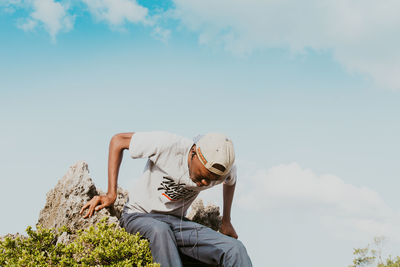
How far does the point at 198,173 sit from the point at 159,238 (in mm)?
1004

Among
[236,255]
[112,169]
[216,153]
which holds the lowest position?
[236,255]

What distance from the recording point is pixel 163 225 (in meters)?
5.00

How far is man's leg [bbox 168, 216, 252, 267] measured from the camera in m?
5.05

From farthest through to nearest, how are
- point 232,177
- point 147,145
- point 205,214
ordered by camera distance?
point 205,214, point 232,177, point 147,145

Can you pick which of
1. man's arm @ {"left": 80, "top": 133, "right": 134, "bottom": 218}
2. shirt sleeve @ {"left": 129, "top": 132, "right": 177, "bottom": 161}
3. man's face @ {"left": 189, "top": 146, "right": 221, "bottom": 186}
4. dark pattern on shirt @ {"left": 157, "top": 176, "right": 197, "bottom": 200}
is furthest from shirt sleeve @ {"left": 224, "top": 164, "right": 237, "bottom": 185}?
man's arm @ {"left": 80, "top": 133, "right": 134, "bottom": 218}

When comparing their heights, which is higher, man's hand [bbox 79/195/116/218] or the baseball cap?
the baseball cap

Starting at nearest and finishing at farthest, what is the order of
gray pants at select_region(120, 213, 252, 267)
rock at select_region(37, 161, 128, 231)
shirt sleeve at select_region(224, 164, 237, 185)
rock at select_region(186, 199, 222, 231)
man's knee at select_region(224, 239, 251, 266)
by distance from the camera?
gray pants at select_region(120, 213, 252, 267) → man's knee at select_region(224, 239, 251, 266) → rock at select_region(37, 161, 128, 231) → shirt sleeve at select_region(224, 164, 237, 185) → rock at select_region(186, 199, 222, 231)

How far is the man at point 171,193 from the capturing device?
491 cm

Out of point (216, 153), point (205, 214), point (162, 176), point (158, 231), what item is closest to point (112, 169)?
point (162, 176)

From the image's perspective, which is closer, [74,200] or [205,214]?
[74,200]

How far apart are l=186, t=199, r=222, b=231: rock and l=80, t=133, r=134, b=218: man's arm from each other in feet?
9.15

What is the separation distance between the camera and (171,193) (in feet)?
17.8

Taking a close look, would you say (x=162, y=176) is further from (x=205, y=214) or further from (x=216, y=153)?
(x=205, y=214)

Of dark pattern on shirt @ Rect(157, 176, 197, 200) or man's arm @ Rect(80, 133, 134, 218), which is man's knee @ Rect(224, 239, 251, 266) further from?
man's arm @ Rect(80, 133, 134, 218)
